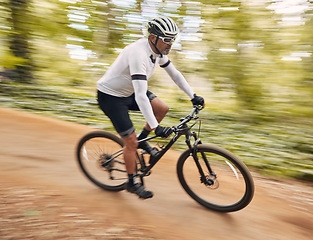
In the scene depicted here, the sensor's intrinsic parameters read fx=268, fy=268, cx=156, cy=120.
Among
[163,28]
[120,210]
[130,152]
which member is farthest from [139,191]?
[163,28]

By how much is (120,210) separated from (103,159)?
80cm

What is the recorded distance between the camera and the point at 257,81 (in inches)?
320

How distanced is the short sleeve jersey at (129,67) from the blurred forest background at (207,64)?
333 centimetres

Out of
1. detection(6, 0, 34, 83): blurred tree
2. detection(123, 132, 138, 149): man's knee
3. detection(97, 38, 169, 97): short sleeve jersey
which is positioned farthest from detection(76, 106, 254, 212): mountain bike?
detection(6, 0, 34, 83): blurred tree

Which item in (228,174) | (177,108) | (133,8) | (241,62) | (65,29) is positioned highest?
(133,8)

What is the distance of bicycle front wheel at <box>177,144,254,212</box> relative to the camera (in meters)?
2.90

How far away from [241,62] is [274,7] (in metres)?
1.76

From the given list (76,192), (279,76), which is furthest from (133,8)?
(76,192)

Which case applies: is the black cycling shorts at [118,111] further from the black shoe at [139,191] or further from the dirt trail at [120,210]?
the dirt trail at [120,210]

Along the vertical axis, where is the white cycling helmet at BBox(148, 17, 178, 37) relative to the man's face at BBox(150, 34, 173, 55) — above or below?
above

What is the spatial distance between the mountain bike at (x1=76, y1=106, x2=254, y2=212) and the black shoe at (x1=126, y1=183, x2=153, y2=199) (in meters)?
0.15

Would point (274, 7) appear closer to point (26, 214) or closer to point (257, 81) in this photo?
point (257, 81)

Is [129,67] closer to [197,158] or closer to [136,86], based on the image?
[136,86]

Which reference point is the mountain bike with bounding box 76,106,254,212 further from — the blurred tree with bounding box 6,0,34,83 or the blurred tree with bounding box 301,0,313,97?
the blurred tree with bounding box 6,0,34,83
